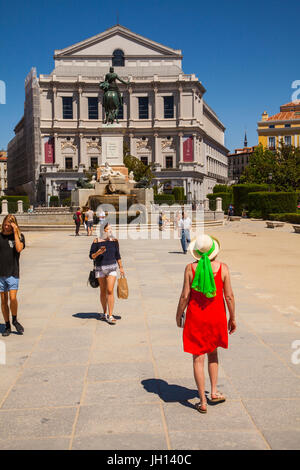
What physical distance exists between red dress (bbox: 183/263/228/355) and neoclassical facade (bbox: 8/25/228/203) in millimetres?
72808

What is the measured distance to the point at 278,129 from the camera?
92312mm

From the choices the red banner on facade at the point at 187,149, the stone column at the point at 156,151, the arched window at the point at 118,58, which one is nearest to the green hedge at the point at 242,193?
the red banner on facade at the point at 187,149

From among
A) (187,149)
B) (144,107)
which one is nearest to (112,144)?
(187,149)

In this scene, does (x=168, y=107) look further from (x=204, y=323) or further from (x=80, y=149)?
(x=204, y=323)

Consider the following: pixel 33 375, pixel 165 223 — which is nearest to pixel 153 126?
pixel 165 223

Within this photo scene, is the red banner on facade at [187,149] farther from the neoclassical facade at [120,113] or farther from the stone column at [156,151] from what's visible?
the stone column at [156,151]

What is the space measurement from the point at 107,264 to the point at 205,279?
365cm

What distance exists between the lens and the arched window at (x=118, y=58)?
8394 cm

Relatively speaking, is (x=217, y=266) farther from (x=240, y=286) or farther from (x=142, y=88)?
(x=142, y=88)

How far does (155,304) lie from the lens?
924 centimetres

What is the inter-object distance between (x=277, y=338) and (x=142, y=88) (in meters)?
78.3

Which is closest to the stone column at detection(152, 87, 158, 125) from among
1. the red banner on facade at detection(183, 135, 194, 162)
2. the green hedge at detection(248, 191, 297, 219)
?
the red banner on facade at detection(183, 135, 194, 162)

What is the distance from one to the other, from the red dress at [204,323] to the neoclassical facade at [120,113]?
72.8 meters

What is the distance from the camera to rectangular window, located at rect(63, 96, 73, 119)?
263 ft
